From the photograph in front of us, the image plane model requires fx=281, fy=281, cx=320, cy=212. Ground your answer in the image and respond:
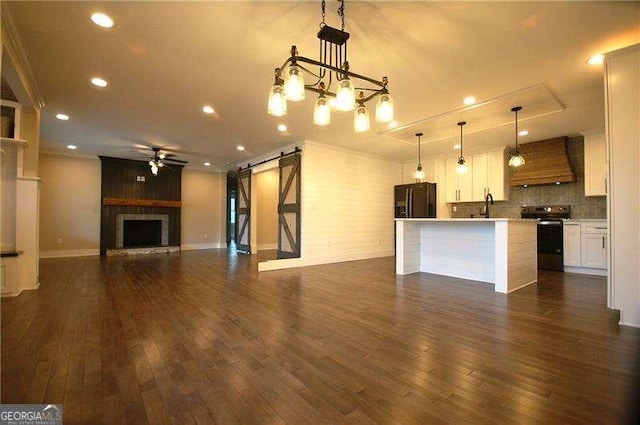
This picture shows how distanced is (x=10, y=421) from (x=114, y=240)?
8194 mm

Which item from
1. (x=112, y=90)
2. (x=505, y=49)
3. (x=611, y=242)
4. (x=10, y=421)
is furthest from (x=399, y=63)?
(x=10, y=421)

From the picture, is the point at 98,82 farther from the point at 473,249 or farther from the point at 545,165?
the point at 545,165

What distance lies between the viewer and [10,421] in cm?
145

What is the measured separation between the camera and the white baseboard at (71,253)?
7566 mm

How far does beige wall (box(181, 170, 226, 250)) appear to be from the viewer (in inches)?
386

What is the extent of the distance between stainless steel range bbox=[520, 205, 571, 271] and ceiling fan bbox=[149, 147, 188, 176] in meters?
8.92

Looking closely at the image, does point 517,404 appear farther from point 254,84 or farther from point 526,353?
point 254,84

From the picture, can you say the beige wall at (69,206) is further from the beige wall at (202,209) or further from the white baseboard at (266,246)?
the white baseboard at (266,246)

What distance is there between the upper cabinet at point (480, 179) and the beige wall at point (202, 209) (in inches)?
306

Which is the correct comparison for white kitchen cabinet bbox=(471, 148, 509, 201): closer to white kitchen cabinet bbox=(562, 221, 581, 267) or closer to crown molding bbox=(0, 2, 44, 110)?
white kitchen cabinet bbox=(562, 221, 581, 267)

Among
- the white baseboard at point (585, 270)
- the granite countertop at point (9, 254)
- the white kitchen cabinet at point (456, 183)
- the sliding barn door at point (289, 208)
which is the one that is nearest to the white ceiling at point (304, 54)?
the sliding barn door at point (289, 208)

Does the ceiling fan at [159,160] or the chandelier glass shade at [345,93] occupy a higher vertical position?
the ceiling fan at [159,160]

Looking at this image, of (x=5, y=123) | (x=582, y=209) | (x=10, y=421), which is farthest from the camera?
(x=582, y=209)

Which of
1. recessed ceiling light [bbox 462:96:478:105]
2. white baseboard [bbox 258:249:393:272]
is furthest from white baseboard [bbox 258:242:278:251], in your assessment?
recessed ceiling light [bbox 462:96:478:105]
